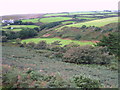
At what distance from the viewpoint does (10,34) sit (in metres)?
49.0

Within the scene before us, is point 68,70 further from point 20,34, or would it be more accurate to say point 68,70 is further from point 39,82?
point 20,34

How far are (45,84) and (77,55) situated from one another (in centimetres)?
1216

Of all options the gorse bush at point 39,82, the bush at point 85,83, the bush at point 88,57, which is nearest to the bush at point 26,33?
the bush at point 88,57

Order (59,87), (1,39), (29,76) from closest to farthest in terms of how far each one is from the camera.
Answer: (59,87)
(29,76)
(1,39)

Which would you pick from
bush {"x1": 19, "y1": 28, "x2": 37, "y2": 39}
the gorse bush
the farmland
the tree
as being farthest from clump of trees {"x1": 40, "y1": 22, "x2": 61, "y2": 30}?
the gorse bush

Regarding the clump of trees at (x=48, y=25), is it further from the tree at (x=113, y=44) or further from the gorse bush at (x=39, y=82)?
the gorse bush at (x=39, y=82)

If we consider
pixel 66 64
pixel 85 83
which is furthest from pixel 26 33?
pixel 85 83

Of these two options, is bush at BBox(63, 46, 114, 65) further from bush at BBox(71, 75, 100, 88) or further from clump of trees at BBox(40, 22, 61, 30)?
clump of trees at BBox(40, 22, 61, 30)

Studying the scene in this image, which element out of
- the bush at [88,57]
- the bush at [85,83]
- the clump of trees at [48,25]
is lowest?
the bush at [88,57]

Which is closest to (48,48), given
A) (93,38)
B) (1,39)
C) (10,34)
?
(1,39)

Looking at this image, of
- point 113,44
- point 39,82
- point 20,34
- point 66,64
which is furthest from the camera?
point 20,34

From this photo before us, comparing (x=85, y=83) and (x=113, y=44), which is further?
(x=113, y=44)

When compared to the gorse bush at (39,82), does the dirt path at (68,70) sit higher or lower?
lower

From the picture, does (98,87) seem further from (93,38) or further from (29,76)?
(93,38)
